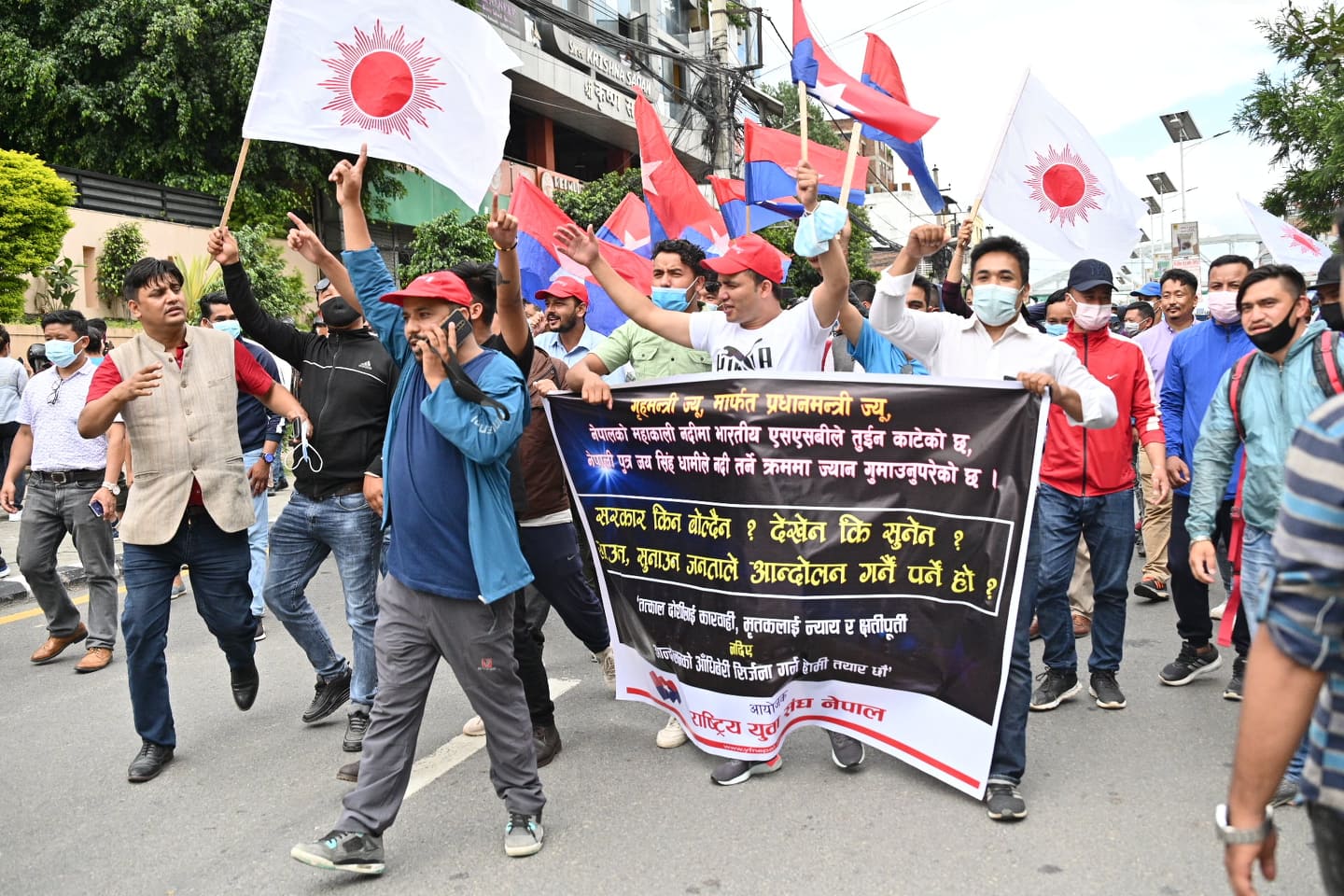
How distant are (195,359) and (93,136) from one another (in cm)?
1812

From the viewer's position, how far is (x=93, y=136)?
1977 centimetres

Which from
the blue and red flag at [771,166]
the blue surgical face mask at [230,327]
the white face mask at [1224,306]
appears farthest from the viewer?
the blue and red flag at [771,166]

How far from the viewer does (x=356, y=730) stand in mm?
4613

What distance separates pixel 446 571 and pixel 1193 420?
415 cm

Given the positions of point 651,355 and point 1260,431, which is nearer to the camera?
point 1260,431

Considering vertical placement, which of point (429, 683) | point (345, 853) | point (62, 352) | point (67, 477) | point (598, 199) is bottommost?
point (345, 853)

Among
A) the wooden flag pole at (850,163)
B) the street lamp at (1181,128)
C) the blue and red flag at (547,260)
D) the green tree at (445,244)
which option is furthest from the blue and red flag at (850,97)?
the street lamp at (1181,128)

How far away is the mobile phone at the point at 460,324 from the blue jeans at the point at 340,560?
4.77 ft

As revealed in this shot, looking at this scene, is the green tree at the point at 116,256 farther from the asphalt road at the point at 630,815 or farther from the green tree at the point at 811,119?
the green tree at the point at 811,119

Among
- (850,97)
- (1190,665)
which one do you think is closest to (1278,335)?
(1190,665)

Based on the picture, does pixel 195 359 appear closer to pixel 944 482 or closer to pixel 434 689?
pixel 434 689

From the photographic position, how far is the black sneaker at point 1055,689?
4891 mm

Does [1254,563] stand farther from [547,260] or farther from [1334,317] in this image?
[547,260]

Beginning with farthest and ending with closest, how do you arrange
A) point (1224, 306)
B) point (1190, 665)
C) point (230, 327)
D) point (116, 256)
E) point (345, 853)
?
1. point (116, 256)
2. point (230, 327)
3. point (1224, 306)
4. point (1190, 665)
5. point (345, 853)
